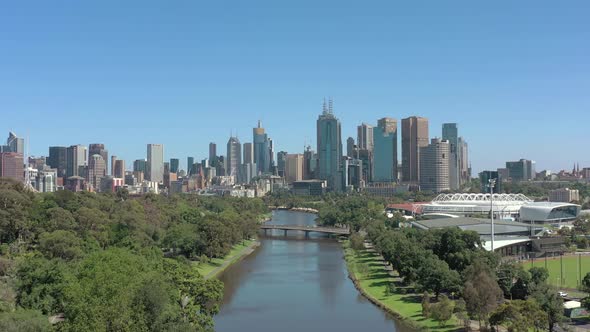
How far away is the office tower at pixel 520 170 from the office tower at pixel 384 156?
38484 mm

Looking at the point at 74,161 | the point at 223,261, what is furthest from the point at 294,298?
the point at 74,161

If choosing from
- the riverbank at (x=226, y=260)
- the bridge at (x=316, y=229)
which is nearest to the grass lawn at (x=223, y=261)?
the riverbank at (x=226, y=260)

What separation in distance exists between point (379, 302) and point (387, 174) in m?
141

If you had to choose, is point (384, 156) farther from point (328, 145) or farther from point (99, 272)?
point (99, 272)

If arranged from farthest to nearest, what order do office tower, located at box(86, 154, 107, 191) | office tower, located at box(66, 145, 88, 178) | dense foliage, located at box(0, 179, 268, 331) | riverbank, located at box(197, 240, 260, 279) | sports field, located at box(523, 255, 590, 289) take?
office tower, located at box(66, 145, 88, 178) → office tower, located at box(86, 154, 107, 191) → riverbank, located at box(197, 240, 260, 279) → sports field, located at box(523, 255, 590, 289) → dense foliage, located at box(0, 179, 268, 331)

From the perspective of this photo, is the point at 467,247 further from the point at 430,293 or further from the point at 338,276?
the point at 338,276

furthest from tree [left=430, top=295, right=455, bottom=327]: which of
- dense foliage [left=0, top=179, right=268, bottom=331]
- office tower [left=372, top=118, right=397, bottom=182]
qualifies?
office tower [left=372, top=118, right=397, bottom=182]

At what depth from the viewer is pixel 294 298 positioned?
33.2 meters

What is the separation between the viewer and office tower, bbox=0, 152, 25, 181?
120m

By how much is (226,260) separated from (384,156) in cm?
12945

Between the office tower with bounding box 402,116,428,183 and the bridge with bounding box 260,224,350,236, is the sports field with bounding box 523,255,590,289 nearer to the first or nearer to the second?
the bridge with bounding box 260,224,350,236

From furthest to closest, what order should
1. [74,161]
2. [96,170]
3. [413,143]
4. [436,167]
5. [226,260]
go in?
[74,161]
[413,143]
[96,170]
[436,167]
[226,260]

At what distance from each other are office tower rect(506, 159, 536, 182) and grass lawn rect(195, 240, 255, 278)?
477 ft

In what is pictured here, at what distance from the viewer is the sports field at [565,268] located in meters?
32.6
